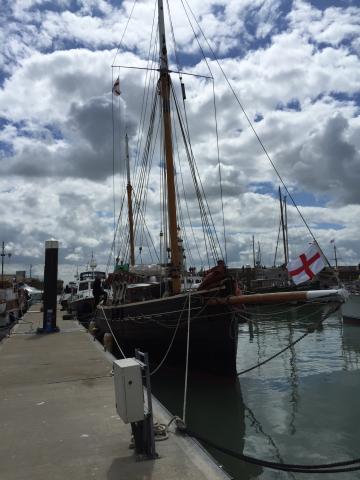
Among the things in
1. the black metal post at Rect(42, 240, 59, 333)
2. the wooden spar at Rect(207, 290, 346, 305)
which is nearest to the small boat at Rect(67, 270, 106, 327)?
the black metal post at Rect(42, 240, 59, 333)

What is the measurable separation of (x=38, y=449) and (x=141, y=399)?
4.87 ft

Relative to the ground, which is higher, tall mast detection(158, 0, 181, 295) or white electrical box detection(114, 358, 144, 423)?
tall mast detection(158, 0, 181, 295)

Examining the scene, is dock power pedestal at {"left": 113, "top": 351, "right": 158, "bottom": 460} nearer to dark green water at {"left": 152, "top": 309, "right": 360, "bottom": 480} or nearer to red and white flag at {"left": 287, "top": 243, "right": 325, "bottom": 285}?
dark green water at {"left": 152, "top": 309, "right": 360, "bottom": 480}

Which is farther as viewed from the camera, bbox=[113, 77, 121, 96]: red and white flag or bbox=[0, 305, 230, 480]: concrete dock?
bbox=[113, 77, 121, 96]: red and white flag

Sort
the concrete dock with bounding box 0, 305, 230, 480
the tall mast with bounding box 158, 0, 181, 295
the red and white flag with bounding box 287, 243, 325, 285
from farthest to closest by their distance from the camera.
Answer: the tall mast with bounding box 158, 0, 181, 295, the red and white flag with bounding box 287, 243, 325, 285, the concrete dock with bounding box 0, 305, 230, 480

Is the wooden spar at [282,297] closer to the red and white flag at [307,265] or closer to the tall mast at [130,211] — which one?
the red and white flag at [307,265]

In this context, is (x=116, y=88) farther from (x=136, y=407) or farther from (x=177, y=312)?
(x=136, y=407)

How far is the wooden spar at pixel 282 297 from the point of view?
11008 millimetres

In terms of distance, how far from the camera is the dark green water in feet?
26.9

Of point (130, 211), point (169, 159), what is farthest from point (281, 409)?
point (130, 211)

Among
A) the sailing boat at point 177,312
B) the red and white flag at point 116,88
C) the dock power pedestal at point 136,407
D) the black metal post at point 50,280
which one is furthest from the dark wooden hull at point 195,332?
the red and white flag at point 116,88

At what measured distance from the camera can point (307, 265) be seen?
508 inches

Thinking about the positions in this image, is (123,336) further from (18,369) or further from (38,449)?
(38,449)

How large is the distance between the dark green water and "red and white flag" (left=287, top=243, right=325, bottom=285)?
1221mm
